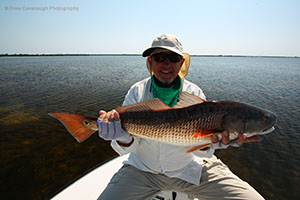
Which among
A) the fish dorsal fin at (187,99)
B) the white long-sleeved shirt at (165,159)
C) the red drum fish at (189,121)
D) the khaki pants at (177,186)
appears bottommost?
the khaki pants at (177,186)

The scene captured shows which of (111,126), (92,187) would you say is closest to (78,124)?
(111,126)

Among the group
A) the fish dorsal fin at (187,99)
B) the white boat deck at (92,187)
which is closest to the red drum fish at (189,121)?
the fish dorsal fin at (187,99)

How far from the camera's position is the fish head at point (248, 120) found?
2.38 metres

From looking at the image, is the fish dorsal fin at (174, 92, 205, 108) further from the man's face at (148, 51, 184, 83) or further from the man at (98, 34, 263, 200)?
the man's face at (148, 51, 184, 83)

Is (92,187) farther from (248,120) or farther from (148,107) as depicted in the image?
(248,120)

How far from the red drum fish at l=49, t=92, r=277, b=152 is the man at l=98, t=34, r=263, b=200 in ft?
0.98

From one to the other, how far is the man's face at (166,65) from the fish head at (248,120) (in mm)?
1324

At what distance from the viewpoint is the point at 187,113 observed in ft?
8.21

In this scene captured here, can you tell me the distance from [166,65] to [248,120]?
1684 millimetres

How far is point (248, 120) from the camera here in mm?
2391

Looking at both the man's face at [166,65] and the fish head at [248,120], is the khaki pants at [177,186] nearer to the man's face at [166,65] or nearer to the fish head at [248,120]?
the fish head at [248,120]

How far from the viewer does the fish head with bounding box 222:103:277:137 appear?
2.38m

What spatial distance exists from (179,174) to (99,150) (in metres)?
5.51

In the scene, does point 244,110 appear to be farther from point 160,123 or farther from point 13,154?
point 13,154
